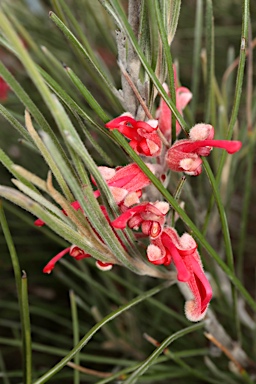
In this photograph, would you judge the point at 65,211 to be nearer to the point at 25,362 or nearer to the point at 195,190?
the point at 25,362

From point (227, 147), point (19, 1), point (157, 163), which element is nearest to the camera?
point (227, 147)

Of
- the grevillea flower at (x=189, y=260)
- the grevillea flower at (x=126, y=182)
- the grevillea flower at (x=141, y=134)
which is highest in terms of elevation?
the grevillea flower at (x=141, y=134)

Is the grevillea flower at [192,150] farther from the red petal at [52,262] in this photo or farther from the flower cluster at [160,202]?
the red petal at [52,262]

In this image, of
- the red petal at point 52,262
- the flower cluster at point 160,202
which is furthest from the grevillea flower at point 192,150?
the red petal at point 52,262

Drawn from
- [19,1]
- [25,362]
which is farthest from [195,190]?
[25,362]

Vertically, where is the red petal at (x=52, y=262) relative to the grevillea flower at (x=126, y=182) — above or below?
below
